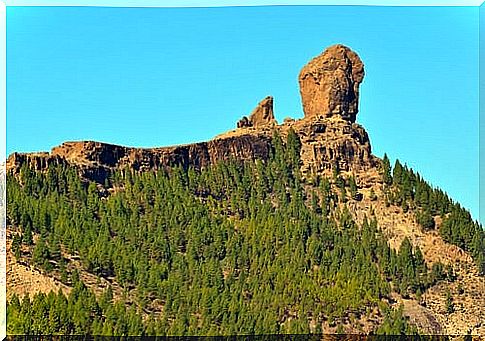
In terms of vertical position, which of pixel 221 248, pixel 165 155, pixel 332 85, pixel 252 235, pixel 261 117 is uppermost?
pixel 332 85

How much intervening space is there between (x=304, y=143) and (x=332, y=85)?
1.80 meters

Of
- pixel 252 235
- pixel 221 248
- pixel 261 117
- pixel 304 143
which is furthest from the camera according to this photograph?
pixel 304 143

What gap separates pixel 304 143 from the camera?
24.9 m

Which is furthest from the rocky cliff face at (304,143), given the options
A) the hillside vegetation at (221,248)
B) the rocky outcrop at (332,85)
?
the hillside vegetation at (221,248)

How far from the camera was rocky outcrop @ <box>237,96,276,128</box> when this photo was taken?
70.1 ft

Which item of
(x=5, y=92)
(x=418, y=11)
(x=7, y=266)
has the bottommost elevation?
(x=7, y=266)

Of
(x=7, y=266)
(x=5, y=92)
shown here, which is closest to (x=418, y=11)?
(x=5, y=92)

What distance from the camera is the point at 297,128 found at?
990 inches

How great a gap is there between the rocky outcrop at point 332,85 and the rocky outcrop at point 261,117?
1.18 metres

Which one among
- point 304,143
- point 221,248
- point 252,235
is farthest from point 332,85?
point 221,248

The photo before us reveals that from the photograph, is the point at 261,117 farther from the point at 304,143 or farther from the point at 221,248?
the point at 221,248

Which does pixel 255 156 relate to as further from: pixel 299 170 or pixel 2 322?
pixel 2 322

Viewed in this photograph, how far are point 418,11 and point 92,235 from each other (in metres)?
7.74

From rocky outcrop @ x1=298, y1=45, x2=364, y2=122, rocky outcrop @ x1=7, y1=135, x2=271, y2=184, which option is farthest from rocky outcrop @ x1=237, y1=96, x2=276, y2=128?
rocky outcrop @ x1=298, y1=45, x2=364, y2=122
